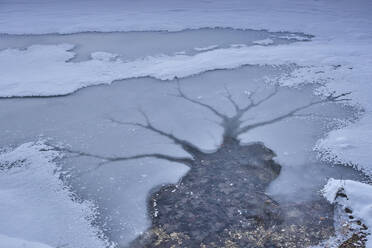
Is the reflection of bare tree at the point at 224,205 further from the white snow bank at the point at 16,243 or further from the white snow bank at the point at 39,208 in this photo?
the white snow bank at the point at 16,243

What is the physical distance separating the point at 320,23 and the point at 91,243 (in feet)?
16.2

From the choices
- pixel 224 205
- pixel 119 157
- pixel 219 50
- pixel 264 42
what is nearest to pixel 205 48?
pixel 219 50

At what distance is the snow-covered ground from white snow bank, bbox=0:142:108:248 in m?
0.10

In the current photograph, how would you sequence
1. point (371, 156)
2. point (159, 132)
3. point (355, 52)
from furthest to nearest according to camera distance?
1. point (355, 52)
2. point (159, 132)
3. point (371, 156)

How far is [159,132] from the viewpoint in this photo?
2.73 m

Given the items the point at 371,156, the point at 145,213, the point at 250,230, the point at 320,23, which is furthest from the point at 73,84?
the point at 320,23

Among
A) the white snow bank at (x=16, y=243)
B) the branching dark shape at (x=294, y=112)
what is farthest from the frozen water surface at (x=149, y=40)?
the white snow bank at (x=16, y=243)

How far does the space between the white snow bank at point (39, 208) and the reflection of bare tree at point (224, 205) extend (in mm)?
271

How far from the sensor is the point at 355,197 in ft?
6.38

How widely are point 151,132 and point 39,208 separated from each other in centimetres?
105

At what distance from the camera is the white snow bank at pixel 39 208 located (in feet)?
5.99

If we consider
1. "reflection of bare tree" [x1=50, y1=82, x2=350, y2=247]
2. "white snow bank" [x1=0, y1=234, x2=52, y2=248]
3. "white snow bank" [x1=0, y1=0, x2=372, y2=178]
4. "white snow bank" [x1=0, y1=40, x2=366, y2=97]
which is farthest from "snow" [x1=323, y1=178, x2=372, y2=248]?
"white snow bank" [x1=0, y1=40, x2=366, y2=97]

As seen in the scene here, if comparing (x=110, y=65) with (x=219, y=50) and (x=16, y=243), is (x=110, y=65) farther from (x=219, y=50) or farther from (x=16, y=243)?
(x=16, y=243)

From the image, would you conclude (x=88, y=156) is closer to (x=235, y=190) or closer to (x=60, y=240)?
(x=60, y=240)
